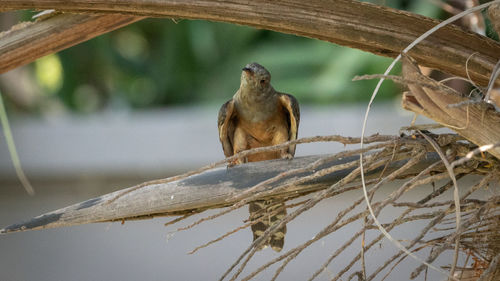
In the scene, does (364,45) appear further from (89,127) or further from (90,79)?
(90,79)

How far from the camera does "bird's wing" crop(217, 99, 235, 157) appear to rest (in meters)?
1.85

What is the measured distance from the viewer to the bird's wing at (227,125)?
185 centimetres

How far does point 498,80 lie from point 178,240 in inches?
125

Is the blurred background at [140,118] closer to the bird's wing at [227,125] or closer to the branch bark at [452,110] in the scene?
the bird's wing at [227,125]

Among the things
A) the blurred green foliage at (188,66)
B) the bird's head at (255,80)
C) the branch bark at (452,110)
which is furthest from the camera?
the blurred green foliage at (188,66)

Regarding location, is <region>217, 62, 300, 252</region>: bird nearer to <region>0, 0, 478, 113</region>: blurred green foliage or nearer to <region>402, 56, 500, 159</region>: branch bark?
<region>402, 56, 500, 159</region>: branch bark

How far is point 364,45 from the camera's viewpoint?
1.02m

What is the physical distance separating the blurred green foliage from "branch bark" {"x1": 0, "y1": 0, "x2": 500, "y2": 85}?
3.53 m

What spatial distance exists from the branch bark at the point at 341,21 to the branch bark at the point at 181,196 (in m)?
0.19

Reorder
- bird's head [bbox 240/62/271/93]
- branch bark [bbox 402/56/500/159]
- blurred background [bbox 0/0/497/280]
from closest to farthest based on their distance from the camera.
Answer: branch bark [bbox 402/56/500/159]
bird's head [bbox 240/62/271/93]
blurred background [bbox 0/0/497/280]

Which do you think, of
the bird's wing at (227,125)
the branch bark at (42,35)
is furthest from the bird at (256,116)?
the branch bark at (42,35)

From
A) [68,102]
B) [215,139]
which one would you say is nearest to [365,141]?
[215,139]

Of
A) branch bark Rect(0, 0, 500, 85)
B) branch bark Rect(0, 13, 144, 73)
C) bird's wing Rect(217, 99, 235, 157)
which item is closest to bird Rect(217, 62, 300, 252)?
bird's wing Rect(217, 99, 235, 157)

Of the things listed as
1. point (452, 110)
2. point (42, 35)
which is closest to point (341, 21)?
point (452, 110)
